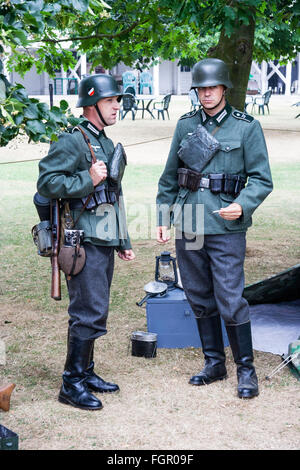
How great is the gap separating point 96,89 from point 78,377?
1.76 metres

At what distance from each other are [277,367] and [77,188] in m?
1.98

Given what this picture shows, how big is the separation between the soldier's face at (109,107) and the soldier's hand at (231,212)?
86 centimetres

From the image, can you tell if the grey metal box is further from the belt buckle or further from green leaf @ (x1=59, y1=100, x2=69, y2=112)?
green leaf @ (x1=59, y1=100, x2=69, y2=112)

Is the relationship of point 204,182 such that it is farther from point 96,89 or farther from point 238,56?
point 238,56

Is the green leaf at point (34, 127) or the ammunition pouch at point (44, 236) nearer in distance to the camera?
the green leaf at point (34, 127)

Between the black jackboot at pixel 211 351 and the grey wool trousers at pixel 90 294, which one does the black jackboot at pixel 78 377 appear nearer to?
the grey wool trousers at pixel 90 294

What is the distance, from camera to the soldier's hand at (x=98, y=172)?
4.04m

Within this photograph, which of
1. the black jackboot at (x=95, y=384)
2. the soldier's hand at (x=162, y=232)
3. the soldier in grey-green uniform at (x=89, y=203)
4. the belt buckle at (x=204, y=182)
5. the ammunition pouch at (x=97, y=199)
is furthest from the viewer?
the soldier's hand at (x=162, y=232)

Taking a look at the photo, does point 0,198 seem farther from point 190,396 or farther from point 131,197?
point 190,396

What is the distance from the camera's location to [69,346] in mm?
4289

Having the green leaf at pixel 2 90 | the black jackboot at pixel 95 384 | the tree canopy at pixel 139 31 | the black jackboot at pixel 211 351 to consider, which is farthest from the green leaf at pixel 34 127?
the black jackboot at pixel 211 351

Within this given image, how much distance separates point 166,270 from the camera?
5.57 meters
